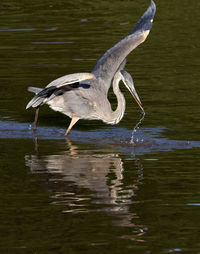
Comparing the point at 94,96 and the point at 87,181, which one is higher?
the point at 94,96

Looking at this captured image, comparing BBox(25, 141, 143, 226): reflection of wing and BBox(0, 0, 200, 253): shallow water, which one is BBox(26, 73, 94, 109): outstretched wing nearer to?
BBox(0, 0, 200, 253): shallow water

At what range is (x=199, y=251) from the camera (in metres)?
7.32

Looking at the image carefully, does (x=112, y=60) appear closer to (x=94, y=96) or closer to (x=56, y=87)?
(x=94, y=96)

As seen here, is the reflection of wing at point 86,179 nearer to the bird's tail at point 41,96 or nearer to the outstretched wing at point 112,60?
the bird's tail at point 41,96

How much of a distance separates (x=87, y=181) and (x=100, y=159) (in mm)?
1237

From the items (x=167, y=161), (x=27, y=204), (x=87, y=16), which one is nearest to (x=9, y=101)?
(x=167, y=161)

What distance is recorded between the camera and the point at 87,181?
983 centimetres

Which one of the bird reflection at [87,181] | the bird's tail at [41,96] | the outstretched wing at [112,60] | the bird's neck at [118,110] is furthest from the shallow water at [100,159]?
the outstretched wing at [112,60]

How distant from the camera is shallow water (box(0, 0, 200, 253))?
783cm

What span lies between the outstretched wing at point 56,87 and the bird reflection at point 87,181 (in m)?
0.86

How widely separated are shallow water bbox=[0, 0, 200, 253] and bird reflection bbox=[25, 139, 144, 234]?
12mm

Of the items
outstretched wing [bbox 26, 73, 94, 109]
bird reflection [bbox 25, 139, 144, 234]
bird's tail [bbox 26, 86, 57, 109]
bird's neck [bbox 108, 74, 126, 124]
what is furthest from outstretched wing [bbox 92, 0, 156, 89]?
bird reflection [bbox 25, 139, 144, 234]

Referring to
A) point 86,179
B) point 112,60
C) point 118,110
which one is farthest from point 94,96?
point 86,179

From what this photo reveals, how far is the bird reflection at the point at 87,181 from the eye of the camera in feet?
28.5
